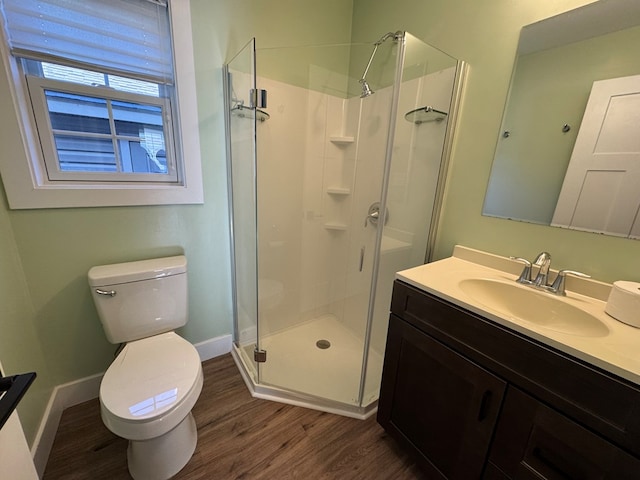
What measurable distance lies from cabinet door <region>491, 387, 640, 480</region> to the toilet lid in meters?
1.16

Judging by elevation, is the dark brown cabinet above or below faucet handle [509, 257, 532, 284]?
below

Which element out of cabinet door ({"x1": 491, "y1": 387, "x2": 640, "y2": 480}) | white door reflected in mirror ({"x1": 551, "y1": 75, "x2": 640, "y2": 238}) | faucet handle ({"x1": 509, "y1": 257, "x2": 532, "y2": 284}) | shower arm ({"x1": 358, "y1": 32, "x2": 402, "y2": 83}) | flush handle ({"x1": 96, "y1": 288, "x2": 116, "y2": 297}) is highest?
shower arm ({"x1": 358, "y1": 32, "x2": 402, "y2": 83})

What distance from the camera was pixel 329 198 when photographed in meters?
2.05

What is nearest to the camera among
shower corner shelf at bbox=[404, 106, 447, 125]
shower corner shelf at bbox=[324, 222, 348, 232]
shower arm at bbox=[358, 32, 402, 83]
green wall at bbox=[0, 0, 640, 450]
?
green wall at bbox=[0, 0, 640, 450]

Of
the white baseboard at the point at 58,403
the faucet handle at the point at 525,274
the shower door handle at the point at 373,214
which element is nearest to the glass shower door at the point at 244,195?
the white baseboard at the point at 58,403

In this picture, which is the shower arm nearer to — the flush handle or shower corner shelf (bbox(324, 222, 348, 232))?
shower corner shelf (bbox(324, 222, 348, 232))

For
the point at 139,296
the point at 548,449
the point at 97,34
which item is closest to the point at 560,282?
the point at 548,449

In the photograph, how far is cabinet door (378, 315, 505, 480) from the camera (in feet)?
2.88

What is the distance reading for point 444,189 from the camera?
1.44 meters

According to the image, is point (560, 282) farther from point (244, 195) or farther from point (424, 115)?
point (244, 195)

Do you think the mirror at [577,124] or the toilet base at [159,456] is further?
the toilet base at [159,456]

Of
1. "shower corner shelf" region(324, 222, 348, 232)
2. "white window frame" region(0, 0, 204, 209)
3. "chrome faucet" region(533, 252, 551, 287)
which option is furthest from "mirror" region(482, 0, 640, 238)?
"white window frame" region(0, 0, 204, 209)

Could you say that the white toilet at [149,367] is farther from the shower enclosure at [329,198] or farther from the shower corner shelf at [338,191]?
the shower corner shelf at [338,191]

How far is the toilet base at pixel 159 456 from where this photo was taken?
3.59 ft
